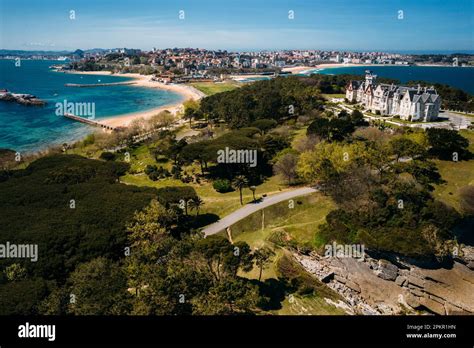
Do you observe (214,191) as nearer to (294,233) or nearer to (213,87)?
(294,233)

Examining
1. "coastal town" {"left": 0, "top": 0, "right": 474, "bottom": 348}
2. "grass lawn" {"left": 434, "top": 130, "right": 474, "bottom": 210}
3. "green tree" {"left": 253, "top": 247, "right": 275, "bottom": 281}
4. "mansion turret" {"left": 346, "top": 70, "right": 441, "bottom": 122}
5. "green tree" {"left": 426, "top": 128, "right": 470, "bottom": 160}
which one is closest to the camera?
"coastal town" {"left": 0, "top": 0, "right": 474, "bottom": 348}

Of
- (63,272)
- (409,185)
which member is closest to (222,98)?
(409,185)

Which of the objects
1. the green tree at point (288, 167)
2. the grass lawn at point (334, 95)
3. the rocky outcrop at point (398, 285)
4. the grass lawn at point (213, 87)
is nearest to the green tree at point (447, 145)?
the green tree at point (288, 167)

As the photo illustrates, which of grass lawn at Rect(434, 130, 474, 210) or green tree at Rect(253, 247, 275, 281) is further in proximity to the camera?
grass lawn at Rect(434, 130, 474, 210)

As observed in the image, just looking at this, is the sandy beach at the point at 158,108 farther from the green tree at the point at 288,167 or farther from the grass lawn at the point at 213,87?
the green tree at the point at 288,167

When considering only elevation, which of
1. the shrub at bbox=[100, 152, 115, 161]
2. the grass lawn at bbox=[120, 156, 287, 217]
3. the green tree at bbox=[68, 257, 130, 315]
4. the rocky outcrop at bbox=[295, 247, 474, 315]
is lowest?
the rocky outcrop at bbox=[295, 247, 474, 315]

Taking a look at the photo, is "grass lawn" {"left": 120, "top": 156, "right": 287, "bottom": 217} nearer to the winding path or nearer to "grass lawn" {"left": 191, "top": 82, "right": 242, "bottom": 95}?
the winding path

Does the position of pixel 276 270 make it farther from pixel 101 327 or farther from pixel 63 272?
pixel 101 327

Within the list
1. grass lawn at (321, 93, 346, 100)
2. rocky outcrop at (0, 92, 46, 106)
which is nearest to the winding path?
grass lawn at (321, 93, 346, 100)
